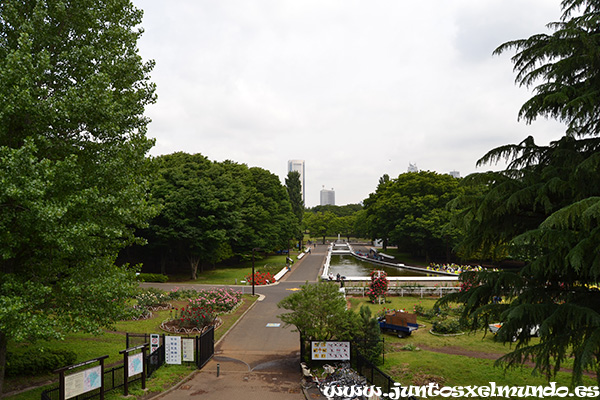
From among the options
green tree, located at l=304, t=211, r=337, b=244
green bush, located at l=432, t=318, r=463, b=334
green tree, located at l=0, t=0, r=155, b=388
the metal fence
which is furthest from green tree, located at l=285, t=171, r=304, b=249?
green tree, located at l=0, t=0, r=155, b=388

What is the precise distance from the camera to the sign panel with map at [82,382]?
32.7 ft

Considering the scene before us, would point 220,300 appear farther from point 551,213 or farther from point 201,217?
point 551,213

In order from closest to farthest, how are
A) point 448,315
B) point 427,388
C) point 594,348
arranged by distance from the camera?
point 594,348
point 427,388
point 448,315

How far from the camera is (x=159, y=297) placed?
25516mm

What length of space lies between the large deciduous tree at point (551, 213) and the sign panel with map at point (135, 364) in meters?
9.76

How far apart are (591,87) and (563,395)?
28.5 ft

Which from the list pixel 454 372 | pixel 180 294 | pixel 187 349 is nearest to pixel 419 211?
pixel 180 294

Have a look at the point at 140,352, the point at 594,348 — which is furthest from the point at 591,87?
the point at 140,352

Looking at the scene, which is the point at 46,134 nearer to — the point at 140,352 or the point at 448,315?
the point at 140,352

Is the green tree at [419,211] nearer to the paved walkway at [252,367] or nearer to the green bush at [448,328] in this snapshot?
the green bush at [448,328]

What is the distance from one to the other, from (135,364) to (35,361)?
342 centimetres

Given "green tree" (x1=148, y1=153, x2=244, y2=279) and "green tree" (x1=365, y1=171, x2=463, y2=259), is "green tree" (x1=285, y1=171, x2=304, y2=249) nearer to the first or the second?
"green tree" (x1=365, y1=171, x2=463, y2=259)

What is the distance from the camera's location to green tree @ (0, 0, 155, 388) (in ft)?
27.0

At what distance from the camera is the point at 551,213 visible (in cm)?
929
